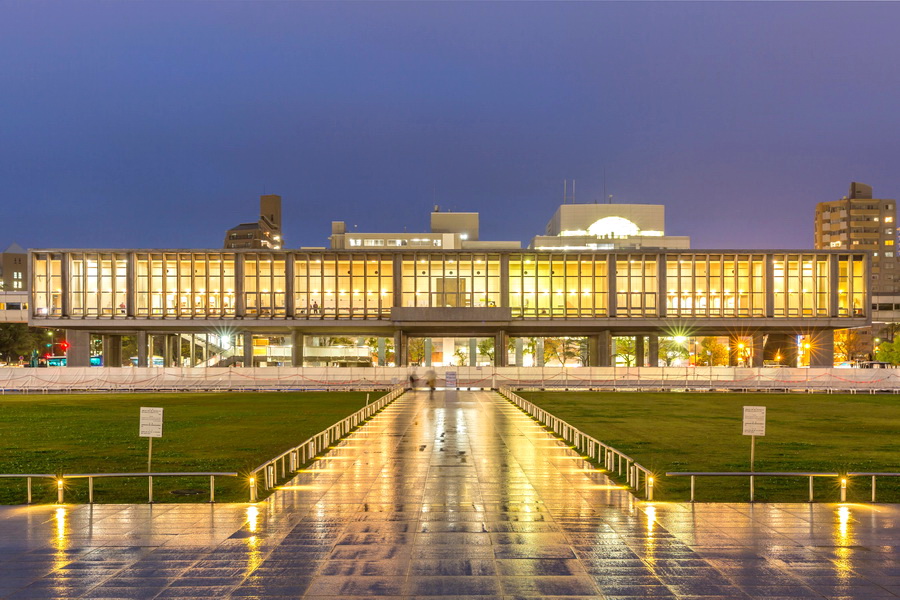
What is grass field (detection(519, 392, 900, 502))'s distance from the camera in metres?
23.3

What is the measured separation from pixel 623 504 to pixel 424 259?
8123cm

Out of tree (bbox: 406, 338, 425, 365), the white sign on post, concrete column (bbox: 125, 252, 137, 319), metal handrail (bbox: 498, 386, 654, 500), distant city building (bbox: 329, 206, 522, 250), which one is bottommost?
tree (bbox: 406, 338, 425, 365)

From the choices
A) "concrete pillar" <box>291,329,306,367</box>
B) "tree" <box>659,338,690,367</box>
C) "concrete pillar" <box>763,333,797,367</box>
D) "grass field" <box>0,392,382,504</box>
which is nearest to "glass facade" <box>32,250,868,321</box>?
"concrete pillar" <box>291,329,306,367</box>

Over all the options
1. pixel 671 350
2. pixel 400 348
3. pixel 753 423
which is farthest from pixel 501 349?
pixel 753 423

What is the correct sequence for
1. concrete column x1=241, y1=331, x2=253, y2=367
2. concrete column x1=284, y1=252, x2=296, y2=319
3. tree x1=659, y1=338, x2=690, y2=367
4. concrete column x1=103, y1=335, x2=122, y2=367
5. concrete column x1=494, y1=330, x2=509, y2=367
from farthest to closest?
1. tree x1=659, y1=338, x2=690, y2=367
2. concrete column x1=103, y1=335, x2=122, y2=367
3. concrete column x1=241, y1=331, x2=253, y2=367
4. concrete column x1=284, y1=252, x2=296, y2=319
5. concrete column x1=494, y1=330, x2=509, y2=367

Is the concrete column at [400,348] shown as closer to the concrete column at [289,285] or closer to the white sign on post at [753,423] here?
the concrete column at [289,285]

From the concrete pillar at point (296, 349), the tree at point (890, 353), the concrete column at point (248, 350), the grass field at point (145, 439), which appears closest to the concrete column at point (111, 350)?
the concrete column at point (248, 350)

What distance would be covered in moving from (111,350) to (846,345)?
126 metres

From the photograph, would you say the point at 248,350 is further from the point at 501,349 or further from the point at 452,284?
the point at 501,349

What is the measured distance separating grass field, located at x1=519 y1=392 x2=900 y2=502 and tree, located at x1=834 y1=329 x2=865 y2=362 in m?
97.2

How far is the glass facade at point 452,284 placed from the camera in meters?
98.1

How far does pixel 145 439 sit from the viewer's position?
120ft

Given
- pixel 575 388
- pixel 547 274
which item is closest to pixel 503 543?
pixel 575 388

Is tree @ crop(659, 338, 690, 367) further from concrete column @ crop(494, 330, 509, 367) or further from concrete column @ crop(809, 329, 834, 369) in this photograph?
concrete column @ crop(494, 330, 509, 367)
